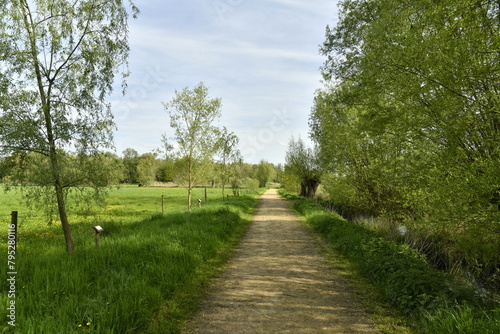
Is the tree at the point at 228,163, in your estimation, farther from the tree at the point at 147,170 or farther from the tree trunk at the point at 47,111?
the tree at the point at 147,170

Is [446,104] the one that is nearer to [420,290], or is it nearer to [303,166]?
[420,290]

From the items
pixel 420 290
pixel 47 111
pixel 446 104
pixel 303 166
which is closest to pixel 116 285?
pixel 47 111

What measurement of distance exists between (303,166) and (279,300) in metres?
27.3

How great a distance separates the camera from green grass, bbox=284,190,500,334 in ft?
11.8

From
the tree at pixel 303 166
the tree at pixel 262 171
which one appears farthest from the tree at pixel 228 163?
the tree at pixel 262 171

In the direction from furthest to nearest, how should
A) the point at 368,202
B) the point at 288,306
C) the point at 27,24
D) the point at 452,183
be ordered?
1. the point at 368,202
2. the point at 27,24
3. the point at 452,183
4. the point at 288,306

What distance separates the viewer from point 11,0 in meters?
6.10

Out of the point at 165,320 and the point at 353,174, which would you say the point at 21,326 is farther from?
the point at 353,174

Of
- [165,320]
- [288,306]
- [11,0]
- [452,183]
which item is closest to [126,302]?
[165,320]

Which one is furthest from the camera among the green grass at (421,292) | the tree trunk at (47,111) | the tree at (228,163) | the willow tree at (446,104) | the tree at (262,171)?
the tree at (262,171)

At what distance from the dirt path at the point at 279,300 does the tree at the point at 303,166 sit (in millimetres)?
23227

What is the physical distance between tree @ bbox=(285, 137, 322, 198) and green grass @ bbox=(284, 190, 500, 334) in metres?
23.3

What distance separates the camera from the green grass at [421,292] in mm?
3605

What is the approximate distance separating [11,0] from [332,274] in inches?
388
